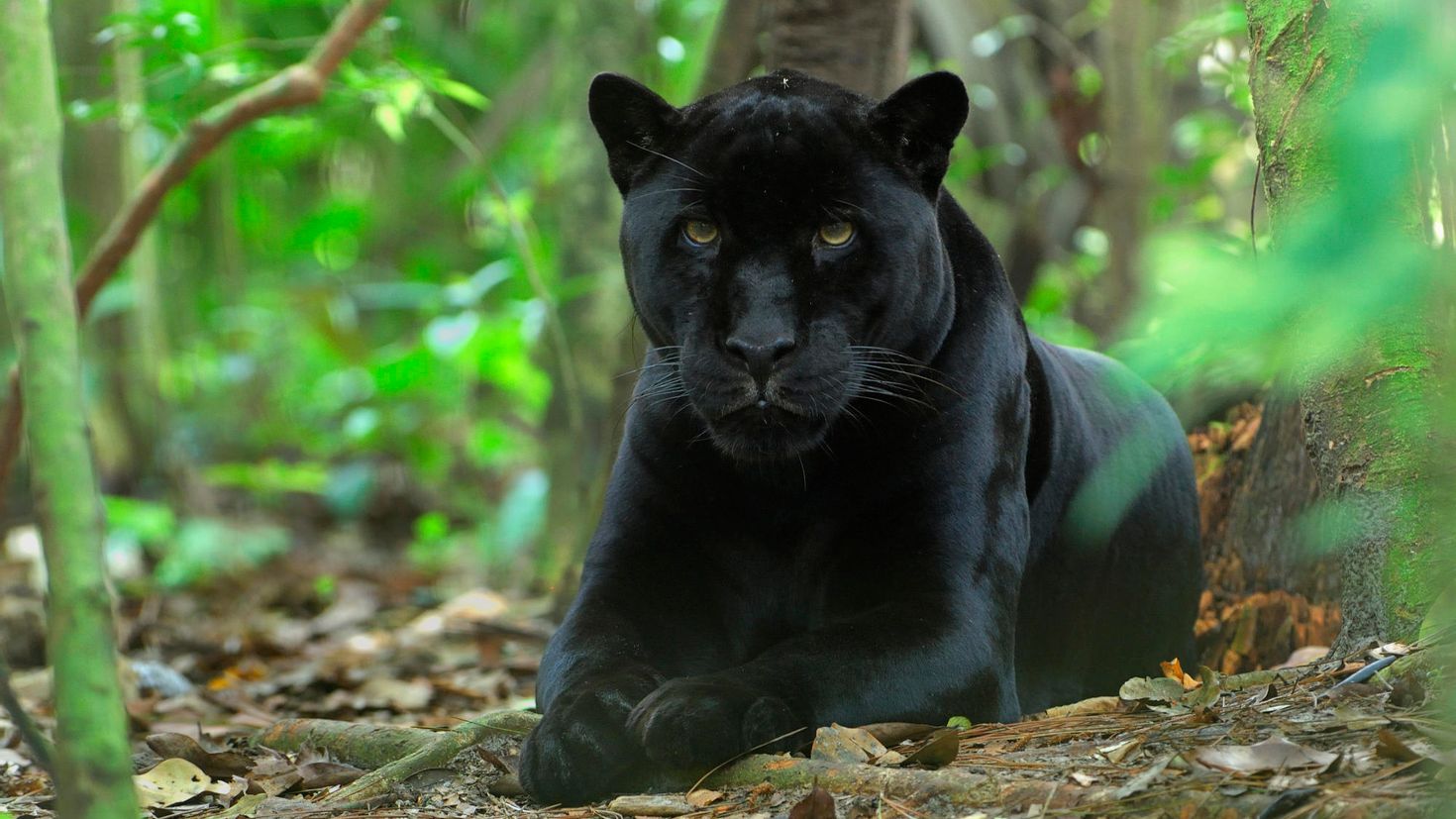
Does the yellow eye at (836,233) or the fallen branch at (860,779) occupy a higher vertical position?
the yellow eye at (836,233)

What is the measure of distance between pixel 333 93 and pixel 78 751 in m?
3.36

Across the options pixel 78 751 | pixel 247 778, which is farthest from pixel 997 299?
pixel 78 751

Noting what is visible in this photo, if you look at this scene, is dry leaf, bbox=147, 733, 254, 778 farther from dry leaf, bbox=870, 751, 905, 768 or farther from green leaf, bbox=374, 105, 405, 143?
green leaf, bbox=374, 105, 405, 143

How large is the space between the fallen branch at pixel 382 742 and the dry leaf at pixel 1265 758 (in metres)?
1.37

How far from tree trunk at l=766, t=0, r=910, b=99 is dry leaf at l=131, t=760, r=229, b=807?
2.66m

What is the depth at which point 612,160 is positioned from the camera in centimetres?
296

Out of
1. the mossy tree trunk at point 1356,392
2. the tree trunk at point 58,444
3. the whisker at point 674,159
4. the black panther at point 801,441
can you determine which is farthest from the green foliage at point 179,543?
the mossy tree trunk at point 1356,392

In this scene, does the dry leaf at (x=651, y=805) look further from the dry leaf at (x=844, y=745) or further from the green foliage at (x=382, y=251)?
the green foliage at (x=382, y=251)

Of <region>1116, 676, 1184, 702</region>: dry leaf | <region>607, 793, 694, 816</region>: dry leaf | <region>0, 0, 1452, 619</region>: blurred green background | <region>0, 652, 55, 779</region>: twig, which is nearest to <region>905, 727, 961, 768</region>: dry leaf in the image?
<region>607, 793, 694, 816</region>: dry leaf

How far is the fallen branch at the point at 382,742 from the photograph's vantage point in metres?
2.41

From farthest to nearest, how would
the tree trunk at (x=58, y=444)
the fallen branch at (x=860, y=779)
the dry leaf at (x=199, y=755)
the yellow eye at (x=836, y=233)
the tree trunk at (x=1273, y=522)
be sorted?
the tree trunk at (x=1273, y=522), the dry leaf at (x=199, y=755), the yellow eye at (x=836, y=233), the fallen branch at (x=860, y=779), the tree trunk at (x=58, y=444)

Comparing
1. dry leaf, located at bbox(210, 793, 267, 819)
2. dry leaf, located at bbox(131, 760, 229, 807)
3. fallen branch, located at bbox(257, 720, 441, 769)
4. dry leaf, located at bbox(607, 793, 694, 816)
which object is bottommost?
fallen branch, located at bbox(257, 720, 441, 769)

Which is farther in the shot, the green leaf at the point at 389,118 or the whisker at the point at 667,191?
the green leaf at the point at 389,118

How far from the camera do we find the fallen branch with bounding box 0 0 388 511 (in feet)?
12.9
